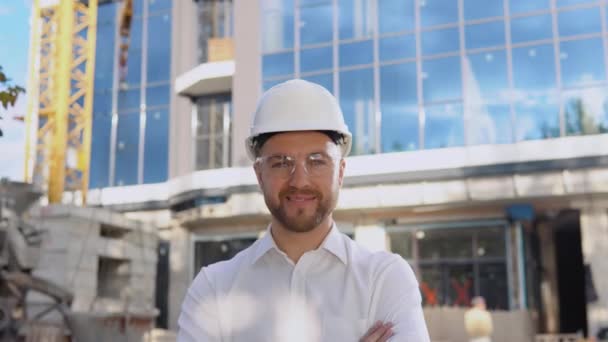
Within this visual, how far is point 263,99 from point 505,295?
74.5 ft

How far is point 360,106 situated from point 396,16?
3.46m

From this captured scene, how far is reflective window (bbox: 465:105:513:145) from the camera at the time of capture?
23625 mm

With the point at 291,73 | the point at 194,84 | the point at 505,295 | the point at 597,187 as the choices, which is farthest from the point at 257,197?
the point at 597,187

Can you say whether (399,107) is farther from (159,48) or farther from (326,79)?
(159,48)

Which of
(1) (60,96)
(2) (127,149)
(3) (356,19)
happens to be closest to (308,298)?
(3) (356,19)

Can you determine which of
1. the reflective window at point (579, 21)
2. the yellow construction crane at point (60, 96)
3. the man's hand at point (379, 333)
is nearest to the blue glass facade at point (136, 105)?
the yellow construction crane at point (60, 96)

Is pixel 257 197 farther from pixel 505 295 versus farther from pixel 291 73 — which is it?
pixel 505 295

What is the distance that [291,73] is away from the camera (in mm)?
27109

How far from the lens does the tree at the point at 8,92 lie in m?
4.43

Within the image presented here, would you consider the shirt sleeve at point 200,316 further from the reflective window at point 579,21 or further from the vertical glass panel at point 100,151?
the vertical glass panel at point 100,151

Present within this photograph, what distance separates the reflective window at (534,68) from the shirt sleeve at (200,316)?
22546 millimetres

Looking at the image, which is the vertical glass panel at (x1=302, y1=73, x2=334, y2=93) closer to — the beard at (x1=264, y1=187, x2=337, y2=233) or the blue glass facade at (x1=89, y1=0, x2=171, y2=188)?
the blue glass facade at (x1=89, y1=0, x2=171, y2=188)

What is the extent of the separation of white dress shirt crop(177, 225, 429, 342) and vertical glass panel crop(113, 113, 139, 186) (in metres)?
30.5

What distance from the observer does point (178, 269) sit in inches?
1189
